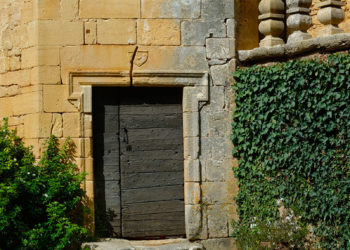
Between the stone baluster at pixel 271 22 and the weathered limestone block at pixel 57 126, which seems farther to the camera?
the stone baluster at pixel 271 22

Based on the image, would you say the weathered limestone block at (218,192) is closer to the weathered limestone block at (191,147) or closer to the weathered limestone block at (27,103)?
the weathered limestone block at (191,147)

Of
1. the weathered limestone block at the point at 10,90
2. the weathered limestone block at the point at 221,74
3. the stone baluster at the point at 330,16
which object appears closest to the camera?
the stone baluster at the point at 330,16

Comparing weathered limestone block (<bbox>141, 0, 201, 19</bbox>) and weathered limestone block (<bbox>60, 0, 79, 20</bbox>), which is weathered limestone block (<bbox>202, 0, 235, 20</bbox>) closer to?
weathered limestone block (<bbox>141, 0, 201, 19</bbox>)

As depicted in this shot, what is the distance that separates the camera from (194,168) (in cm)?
741

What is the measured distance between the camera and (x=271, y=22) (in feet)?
24.2

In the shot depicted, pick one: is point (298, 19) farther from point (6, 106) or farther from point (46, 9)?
point (6, 106)

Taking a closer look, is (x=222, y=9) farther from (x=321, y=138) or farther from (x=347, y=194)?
(x=347, y=194)

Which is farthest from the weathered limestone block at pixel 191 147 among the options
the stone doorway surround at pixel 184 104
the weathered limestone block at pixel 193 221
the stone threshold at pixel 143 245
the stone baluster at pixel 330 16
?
the stone baluster at pixel 330 16

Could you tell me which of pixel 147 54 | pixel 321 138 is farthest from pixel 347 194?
pixel 147 54

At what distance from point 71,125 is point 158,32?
5.20 ft

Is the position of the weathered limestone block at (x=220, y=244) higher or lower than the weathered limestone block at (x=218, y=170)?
lower

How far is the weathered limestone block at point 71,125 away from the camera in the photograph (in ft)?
23.8

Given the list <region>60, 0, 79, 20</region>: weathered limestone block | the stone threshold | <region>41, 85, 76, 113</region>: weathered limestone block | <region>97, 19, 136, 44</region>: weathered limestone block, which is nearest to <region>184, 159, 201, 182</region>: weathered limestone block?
the stone threshold

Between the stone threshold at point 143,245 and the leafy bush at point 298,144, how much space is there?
68cm
